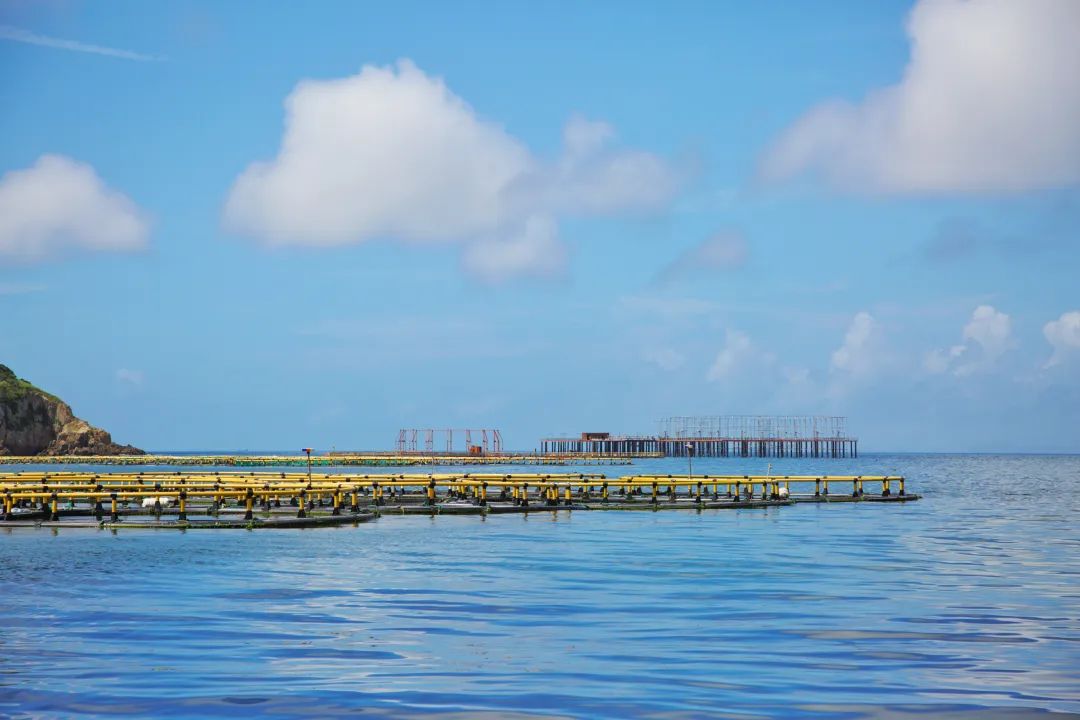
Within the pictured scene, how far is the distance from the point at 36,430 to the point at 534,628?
7558 inches

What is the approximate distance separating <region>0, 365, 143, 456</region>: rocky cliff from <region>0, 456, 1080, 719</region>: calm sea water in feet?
536

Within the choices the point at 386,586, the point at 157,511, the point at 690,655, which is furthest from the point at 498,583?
the point at 157,511

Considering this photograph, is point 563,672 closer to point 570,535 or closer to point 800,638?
point 800,638

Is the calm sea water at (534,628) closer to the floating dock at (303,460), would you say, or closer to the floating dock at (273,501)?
the floating dock at (273,501)

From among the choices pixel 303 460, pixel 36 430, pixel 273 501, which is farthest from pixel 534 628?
pixel 36 430

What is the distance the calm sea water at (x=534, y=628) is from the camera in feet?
50.4

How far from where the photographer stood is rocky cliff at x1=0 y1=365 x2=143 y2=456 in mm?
189375

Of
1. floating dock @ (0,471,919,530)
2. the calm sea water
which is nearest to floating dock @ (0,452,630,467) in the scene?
floating dock @ (0,471,919,530)

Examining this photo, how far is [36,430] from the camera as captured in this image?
193500mm

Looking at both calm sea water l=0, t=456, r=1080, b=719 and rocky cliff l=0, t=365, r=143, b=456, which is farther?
rocky cliff l=0, t=365, r=143, b=456

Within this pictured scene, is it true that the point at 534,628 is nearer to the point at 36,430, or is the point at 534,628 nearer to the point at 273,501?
the point at 273,501

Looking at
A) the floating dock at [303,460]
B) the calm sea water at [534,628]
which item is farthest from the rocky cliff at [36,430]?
the calm sea water at [534,628]

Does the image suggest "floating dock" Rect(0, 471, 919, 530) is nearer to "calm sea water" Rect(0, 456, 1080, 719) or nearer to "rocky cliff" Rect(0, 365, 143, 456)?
"calm sea water" Rect(0, 456, 1080, 719)

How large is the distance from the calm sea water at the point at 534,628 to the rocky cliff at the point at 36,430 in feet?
536
